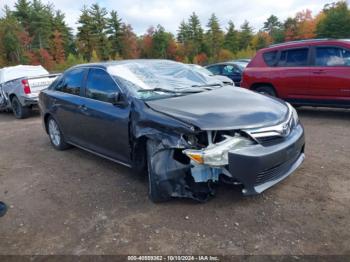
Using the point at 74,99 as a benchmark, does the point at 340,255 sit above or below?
below

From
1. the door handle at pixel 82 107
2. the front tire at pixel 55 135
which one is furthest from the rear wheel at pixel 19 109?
the door handle at pixel 82 107

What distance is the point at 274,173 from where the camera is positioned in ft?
10.8

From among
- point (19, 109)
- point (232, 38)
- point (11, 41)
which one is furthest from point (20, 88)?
point (232, 38)

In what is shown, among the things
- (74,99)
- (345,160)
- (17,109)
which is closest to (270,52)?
(345,160)

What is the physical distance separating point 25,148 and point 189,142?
15.2ft

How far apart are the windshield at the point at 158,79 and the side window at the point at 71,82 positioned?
0.81 metres

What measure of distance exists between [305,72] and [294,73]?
0.27 meters

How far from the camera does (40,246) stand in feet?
9.56

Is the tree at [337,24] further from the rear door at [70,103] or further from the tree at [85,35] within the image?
the rear door at [70,103]

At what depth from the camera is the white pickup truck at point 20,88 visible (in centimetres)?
943

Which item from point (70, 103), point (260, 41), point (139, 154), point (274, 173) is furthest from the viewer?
point (260, 41)

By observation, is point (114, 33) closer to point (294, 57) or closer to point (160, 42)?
point (160, 42)

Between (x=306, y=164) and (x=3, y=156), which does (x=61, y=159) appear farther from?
(x=306, y=164)

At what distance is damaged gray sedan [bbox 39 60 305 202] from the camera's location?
10.2ft
